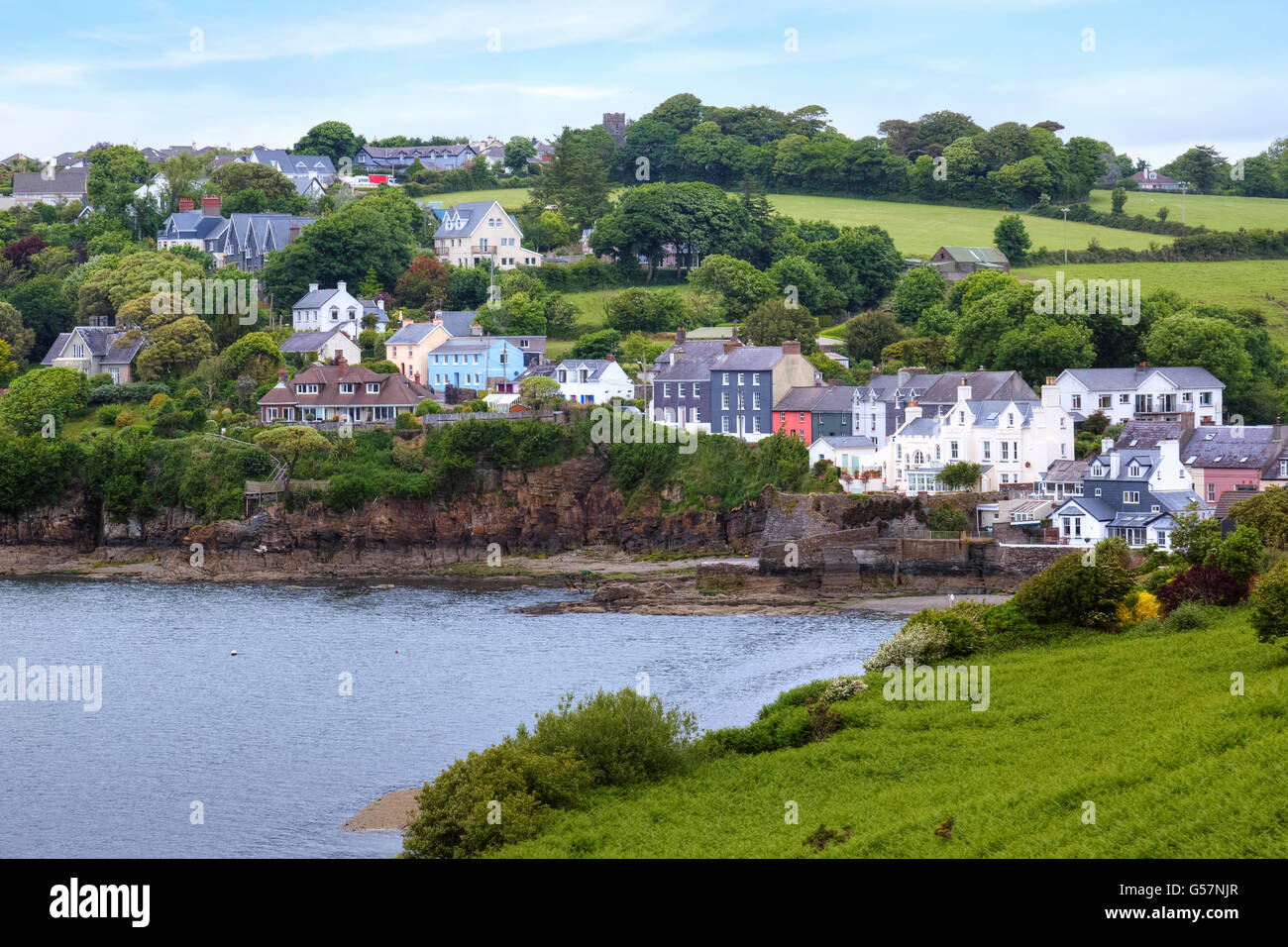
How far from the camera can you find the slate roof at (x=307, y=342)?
97375mm

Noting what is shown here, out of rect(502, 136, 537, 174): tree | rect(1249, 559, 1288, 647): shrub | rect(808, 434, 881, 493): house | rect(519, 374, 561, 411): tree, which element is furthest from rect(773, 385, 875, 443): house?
rect(502, 136, 537, 174): tree

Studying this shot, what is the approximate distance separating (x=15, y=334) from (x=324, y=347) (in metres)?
27.4

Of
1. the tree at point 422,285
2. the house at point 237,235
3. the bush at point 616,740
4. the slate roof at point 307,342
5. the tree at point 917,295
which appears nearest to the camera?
the bush at point 616,740

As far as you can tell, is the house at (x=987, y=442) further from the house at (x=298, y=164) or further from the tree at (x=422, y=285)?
the house at (x=298, y=164)

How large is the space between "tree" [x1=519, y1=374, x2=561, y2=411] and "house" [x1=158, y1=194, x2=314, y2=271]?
1454 inches

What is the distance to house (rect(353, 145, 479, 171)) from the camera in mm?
163000

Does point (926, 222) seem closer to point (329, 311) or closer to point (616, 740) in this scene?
point (329, 311)

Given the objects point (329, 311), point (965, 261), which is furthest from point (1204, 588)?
point (329, 311)

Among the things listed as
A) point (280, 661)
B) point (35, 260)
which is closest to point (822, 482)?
point (280, 661)

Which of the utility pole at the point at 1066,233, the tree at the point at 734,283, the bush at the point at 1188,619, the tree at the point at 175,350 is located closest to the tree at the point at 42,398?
the tree at the point at 175,350

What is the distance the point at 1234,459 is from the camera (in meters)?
64.0

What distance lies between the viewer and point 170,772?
4234 cm

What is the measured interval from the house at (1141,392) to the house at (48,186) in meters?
114

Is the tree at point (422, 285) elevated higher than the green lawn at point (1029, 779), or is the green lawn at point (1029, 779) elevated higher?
the tree at point (422, 285)
